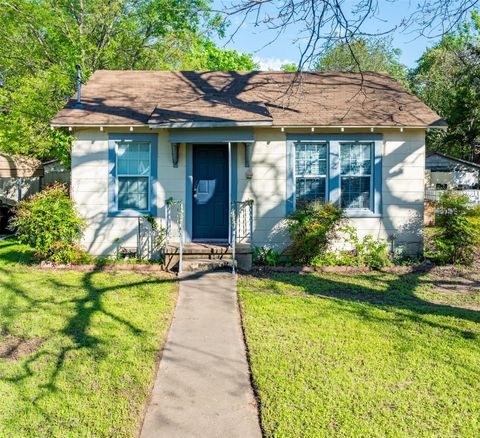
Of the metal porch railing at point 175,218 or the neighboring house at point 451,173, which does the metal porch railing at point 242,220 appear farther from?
→ the neighboring house at point 451,173

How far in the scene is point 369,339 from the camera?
5320 mm

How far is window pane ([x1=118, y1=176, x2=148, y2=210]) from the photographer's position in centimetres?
1020

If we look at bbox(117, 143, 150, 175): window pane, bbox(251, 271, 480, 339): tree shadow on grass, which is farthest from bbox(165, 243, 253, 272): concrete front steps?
bbox(117, 143, 150, 175): window pane

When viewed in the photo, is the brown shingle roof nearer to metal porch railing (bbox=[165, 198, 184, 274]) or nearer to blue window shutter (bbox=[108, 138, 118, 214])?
blue window shutter (bbox=[108, 138, 118, 214])

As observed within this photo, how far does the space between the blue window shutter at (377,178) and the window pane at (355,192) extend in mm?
176

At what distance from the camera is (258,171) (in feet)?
33.4

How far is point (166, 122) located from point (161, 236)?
2533 millimetres

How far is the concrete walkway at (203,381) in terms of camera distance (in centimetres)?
350

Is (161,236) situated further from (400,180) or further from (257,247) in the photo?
(400,180)

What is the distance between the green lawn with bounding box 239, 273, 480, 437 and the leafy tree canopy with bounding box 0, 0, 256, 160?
28.8 feet

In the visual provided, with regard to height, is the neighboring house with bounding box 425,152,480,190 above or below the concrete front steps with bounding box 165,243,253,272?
above

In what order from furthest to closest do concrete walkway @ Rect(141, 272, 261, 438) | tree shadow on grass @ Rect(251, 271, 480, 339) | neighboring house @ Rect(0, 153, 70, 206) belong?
neighboring house @ Rect(0, 153, 70, 206) < tree shadow on grass @ Rect(251, 271, 480, 339) < concrete walkway @ Rect(141, 272, 261, 438)

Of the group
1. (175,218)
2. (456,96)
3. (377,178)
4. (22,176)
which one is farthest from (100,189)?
(456,96)

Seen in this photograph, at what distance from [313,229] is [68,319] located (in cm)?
527
